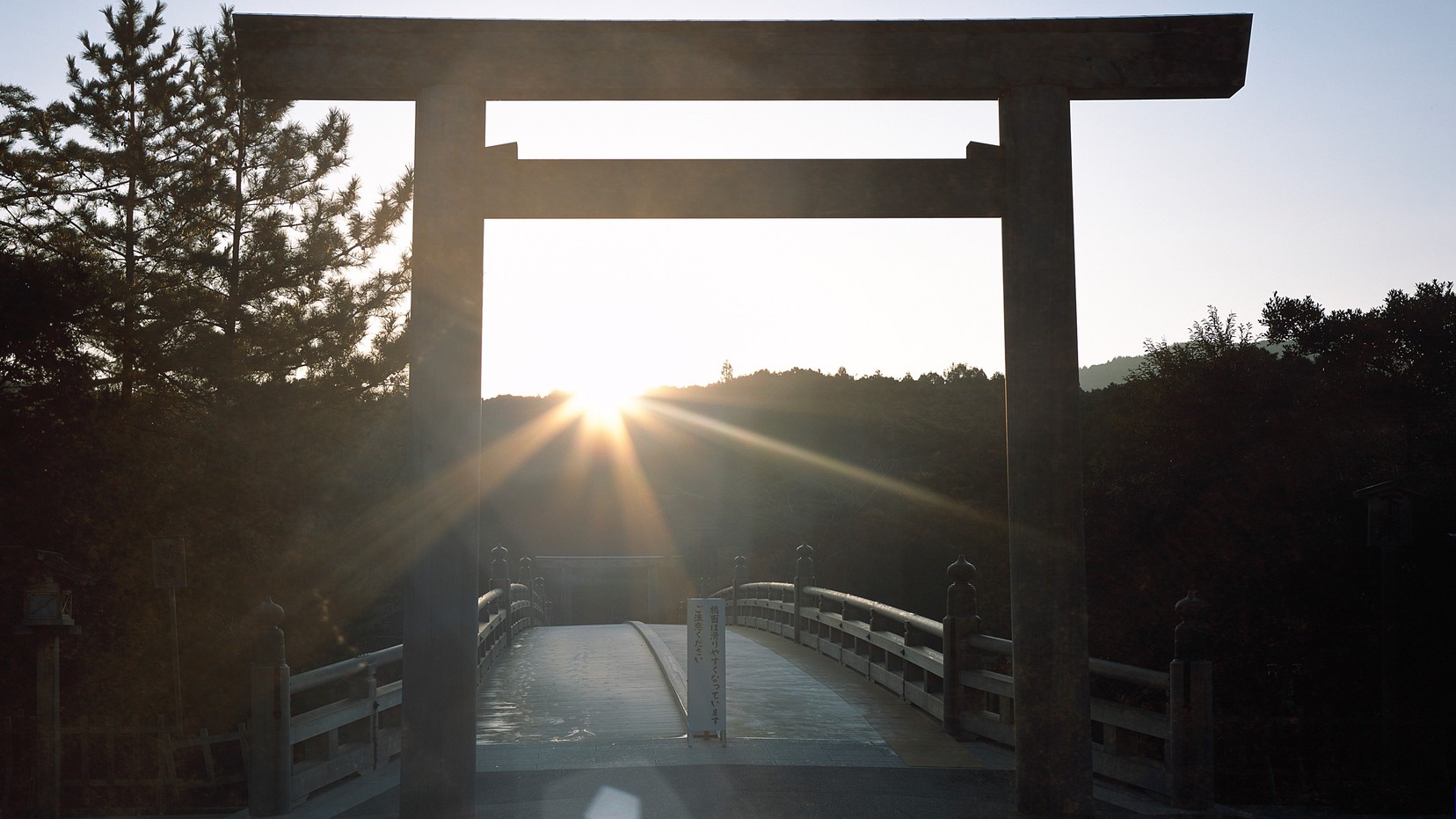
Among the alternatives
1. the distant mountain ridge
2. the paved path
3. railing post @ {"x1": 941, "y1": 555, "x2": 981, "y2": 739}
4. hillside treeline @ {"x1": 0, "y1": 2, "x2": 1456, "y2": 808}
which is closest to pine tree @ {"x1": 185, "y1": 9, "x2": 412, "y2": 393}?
hillside treeline @ {"x1": 0, "y1": 2, "x2": 1456, "y2": 808}

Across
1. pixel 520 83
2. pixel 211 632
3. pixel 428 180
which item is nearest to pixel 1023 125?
pixel 520 83

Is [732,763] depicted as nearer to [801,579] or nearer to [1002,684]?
[1002,684]

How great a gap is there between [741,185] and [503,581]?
18.3 metres

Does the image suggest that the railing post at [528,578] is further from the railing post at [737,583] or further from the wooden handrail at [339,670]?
the wooden handrail at [339,670]

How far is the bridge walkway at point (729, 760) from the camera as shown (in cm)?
787

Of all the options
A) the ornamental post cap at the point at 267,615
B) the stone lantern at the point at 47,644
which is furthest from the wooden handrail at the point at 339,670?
the stone lantern at the point at 47,644

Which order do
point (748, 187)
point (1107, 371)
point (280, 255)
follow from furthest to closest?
1. point (1107, 371)
2. point (280, 255)
3. point (748, 187)

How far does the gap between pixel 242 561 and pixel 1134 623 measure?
1576 cm

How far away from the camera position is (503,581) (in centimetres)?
2350

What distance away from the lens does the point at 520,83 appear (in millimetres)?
6207

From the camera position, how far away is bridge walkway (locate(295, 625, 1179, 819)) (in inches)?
310

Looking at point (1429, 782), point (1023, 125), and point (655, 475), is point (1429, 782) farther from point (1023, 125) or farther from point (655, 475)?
point (655, 475)

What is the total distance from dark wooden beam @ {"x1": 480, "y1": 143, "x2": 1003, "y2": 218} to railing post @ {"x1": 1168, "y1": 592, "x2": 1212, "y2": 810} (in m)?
3.54

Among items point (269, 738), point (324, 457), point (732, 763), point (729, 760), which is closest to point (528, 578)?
point (324, 457)
